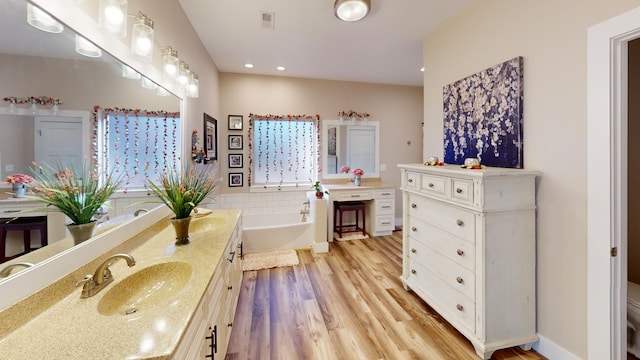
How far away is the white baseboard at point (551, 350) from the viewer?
161 cm

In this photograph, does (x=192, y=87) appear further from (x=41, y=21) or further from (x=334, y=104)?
(x=334, y=104)

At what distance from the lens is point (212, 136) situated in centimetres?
373

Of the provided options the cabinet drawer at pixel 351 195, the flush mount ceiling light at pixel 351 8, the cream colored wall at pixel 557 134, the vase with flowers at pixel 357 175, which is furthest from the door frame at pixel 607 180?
the vase with flowers at pixel 357 175

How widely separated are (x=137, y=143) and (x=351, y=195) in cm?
323

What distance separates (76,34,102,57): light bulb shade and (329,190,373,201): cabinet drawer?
3.41 m

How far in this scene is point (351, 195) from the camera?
435cm

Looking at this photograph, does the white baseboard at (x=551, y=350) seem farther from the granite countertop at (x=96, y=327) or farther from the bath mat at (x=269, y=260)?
the bath mat at (x=269, y=260)

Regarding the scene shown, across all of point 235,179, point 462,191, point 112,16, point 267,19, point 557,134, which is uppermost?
point 267,19

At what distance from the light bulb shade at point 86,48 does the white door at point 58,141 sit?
317 mm

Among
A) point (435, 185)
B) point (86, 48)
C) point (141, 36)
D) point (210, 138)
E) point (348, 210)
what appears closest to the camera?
point (86, 48)

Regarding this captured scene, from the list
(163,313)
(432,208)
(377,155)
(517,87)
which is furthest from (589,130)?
(377,155)

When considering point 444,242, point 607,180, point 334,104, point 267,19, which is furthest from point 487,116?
point 334,104

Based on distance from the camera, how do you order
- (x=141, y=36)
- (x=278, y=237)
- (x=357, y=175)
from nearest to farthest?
(x=141, y=36) → (x=278, y=237) → (x=357, y=175)

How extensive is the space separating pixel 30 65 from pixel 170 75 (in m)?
1.14
